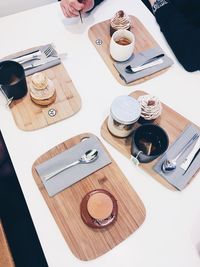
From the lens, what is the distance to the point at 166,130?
0.95 meters

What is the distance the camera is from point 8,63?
3.02 feet

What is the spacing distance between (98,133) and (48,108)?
0.17 m

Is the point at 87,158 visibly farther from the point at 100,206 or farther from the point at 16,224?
the point at 16,224

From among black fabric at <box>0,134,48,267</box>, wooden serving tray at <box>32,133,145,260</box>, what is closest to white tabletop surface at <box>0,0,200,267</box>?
wooden serving tray at <box>32,133,145,260</box>

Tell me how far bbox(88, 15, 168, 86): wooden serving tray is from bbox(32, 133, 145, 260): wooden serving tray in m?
0.38

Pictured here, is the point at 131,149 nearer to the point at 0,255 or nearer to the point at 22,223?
the point at 0,255

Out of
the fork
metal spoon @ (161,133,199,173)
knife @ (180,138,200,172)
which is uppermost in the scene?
the fork

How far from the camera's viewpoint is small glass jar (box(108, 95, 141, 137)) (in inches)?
32.9

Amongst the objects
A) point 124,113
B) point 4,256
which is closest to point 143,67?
point 124,113

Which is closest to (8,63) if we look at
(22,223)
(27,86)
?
(27,86)

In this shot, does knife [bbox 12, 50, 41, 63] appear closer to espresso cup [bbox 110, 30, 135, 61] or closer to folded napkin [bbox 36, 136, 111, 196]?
espresso cup [bbox 110, 30, 135, 61]

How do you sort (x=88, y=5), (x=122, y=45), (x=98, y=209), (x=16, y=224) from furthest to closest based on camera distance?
(x=16, y=224) → (x=88, y=5) → (x=122, y=45) → (x=98, y=209)

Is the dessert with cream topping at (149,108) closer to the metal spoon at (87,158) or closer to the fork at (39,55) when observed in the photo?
the metal spoon at (87,158)

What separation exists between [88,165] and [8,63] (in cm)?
38
